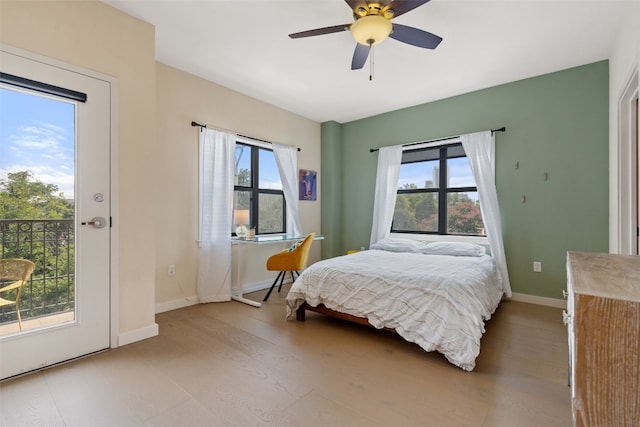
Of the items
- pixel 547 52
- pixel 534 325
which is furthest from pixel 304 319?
pixel 547 52

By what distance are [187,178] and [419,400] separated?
3053mm

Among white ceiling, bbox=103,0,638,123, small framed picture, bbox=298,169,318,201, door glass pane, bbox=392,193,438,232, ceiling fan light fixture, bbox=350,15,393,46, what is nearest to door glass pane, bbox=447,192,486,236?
door glass pane, bbox=392,193,438,232

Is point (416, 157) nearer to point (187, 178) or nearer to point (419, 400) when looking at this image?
point (187, 178)

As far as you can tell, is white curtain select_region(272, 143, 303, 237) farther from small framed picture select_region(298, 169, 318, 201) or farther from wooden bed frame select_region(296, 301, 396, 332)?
wooden bed frame select_region(296, 301, 396, 332)

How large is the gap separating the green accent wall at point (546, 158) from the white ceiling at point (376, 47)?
0.23 m

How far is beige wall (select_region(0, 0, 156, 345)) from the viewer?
211cm

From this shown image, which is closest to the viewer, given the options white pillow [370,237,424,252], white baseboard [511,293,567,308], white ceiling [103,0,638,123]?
white ceiling [103,0,638,123]

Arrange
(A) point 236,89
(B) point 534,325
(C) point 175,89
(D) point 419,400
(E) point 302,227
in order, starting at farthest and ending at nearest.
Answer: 1. (E) point 302,227
2. (A) point 236,89
3. (C) point 175,89
4. (B) point 534,325
5. (D) point 419,400

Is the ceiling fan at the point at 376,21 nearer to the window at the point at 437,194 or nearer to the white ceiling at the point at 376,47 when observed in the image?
the white ceiling at the point at 376,47

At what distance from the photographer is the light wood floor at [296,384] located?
1544 millimetres

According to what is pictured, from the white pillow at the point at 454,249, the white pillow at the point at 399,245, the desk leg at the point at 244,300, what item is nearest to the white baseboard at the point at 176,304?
the desk leg at the point at 244,300

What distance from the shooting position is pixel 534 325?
2789 mm

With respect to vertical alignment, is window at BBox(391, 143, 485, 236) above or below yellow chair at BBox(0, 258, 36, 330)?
above

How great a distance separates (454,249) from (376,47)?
94.2 inches
